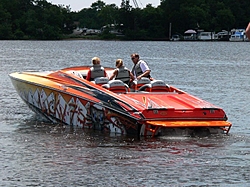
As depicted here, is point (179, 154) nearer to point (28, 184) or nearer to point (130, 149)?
point (130, 149)

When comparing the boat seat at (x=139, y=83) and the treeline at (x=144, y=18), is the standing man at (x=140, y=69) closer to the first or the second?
the boat seat at (x=139, y=83)

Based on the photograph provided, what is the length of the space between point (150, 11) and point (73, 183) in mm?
133605

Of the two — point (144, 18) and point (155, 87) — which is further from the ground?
point (155, 87)

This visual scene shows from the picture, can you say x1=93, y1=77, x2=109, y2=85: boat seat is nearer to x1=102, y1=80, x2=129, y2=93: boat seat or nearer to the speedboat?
the speedboat

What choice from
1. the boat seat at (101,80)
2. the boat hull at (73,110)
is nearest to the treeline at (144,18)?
the boat hull at (73,110)

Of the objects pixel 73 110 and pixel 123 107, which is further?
pixel 73 110

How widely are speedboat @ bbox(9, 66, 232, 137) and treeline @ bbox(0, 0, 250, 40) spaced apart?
12009 centimetres

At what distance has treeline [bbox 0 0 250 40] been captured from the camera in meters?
139

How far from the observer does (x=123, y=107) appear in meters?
14.3

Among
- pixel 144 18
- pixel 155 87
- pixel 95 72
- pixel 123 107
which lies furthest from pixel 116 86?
pixel 144 18

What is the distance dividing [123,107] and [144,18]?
131 m

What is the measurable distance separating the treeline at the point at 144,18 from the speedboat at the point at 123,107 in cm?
12009

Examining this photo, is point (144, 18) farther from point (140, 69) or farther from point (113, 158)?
point (113, 158)

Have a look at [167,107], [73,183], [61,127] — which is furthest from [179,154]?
[61,127]
